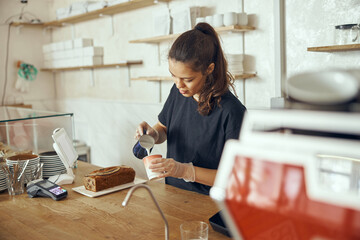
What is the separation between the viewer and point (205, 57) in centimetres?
169

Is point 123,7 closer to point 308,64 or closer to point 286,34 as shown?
point 286,34

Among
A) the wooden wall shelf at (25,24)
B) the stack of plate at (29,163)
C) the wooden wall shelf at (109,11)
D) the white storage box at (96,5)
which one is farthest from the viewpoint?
the wooden wall shelf at (25,24)

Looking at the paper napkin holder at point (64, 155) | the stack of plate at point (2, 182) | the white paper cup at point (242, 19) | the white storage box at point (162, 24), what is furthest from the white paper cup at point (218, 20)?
the stack of plate at point (2, 182)

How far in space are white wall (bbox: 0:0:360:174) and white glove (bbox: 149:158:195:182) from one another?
1417 mm

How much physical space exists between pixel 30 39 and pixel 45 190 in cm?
401

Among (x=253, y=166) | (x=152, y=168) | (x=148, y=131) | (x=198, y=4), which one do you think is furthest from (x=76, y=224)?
(x=198, y=4)

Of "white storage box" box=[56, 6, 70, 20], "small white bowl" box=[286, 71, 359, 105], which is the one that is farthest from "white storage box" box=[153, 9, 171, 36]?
"small white bowl" box=[286, 71, 359, 105]

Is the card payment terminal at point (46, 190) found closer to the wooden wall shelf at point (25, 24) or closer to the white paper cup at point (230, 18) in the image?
the white paper cup at point (230, 18)

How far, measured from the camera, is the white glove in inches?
58.8

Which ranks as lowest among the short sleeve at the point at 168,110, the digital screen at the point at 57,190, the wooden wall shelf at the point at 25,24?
the digital screen at the point at 57,190

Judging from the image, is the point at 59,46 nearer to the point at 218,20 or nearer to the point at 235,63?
the point at 218,20

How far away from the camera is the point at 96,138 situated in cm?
464

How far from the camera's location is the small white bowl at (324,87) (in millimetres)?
470

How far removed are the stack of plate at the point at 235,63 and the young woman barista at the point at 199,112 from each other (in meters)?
0.94
